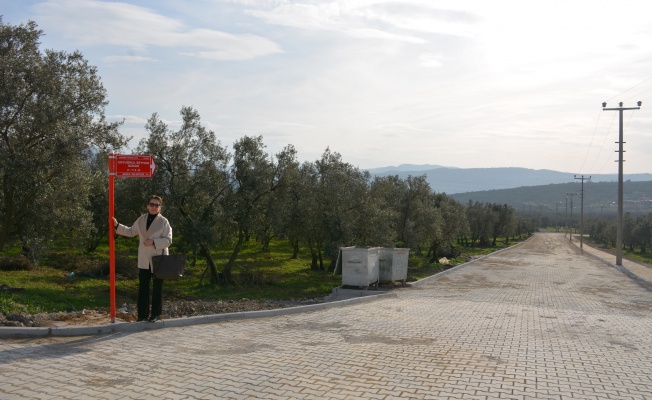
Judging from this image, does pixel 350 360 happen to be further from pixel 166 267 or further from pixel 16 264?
pixel 16 264

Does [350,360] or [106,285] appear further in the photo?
[106,285]

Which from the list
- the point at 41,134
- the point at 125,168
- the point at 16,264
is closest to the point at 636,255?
the point at 16,264

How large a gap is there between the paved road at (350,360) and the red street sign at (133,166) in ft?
8.32

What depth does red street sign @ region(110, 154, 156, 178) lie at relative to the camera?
827cm

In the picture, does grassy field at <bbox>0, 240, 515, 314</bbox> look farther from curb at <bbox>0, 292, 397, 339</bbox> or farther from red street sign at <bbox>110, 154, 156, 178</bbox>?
red street sign at <bbox>110, 154, 156, 178</bbox>

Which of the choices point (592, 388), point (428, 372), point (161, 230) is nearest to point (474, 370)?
point (428, 372)

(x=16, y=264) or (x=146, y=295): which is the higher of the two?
A: (x=146, y=295)

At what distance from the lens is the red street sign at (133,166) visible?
325 inches

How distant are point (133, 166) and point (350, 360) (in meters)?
4.57

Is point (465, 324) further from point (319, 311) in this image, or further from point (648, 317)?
point (648, 317)

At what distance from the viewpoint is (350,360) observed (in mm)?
7023

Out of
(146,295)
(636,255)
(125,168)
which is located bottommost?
(636,255)

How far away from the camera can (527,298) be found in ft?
54.0

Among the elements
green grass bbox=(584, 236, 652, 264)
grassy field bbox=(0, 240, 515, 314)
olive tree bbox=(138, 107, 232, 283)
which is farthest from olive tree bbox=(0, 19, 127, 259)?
green grass bbox=(584, 236, 652, 264)
